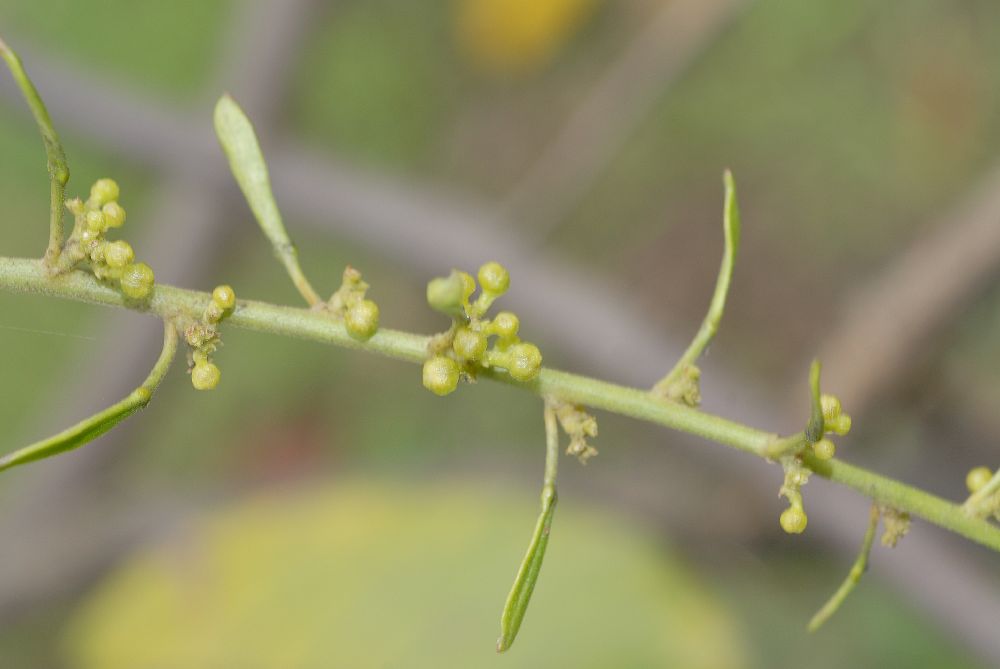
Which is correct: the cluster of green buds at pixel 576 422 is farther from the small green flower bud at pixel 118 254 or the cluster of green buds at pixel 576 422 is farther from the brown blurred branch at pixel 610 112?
the brown blurred branch at pixel 610 112

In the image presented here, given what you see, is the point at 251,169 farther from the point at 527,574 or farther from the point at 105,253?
the point at 527,574

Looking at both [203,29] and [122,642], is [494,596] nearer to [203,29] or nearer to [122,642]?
[122,642]

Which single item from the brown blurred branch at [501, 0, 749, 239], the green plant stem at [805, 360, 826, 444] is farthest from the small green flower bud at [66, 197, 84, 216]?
the brown blurred branch at [501, 0, 749, 239]

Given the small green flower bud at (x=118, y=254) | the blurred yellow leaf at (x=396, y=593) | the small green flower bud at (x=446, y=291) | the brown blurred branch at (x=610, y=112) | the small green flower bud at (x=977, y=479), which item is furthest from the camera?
the brown blurred branch at (x=610, y=112)

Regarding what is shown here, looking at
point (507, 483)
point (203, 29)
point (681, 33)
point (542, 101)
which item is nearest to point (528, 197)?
point (542, 101)

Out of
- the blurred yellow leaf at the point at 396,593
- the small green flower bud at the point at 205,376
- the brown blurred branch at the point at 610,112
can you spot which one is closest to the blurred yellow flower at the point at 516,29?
the brown blurred branch at the point at 610,112
